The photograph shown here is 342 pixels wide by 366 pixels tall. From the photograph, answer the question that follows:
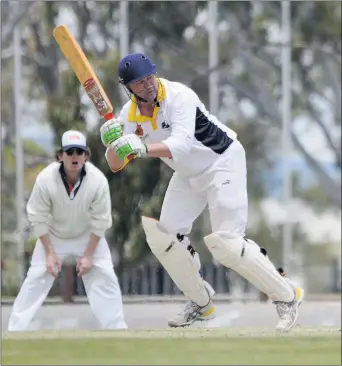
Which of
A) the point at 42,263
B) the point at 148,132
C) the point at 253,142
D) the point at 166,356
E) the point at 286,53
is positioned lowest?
the point at 166,356

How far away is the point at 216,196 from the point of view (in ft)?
28.1

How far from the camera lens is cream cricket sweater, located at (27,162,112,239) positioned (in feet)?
32.7

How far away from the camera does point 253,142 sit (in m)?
19.0

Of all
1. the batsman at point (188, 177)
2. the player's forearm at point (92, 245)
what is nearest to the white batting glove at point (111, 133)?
the batsman at point (188, 177)

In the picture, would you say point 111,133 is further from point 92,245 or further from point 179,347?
point 92,245

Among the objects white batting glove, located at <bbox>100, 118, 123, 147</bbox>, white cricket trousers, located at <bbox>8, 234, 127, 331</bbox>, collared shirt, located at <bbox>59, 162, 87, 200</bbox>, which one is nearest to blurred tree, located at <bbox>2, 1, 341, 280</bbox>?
white cricket trousers, located at <bbox>8, 234, 127, 331</bbox>

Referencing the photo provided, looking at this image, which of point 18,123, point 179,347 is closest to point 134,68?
point 179,347

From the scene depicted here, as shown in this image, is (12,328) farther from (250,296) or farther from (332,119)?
(332,119)

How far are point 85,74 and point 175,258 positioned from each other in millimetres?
1248

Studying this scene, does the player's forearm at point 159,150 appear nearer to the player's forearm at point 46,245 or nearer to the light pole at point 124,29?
the player's forearm at point 46,245

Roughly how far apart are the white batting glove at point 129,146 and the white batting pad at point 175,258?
0.74m

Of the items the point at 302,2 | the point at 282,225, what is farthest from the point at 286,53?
the point at 282,225

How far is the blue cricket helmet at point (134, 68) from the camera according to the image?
313 inches

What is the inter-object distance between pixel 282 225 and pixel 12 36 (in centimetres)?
435
